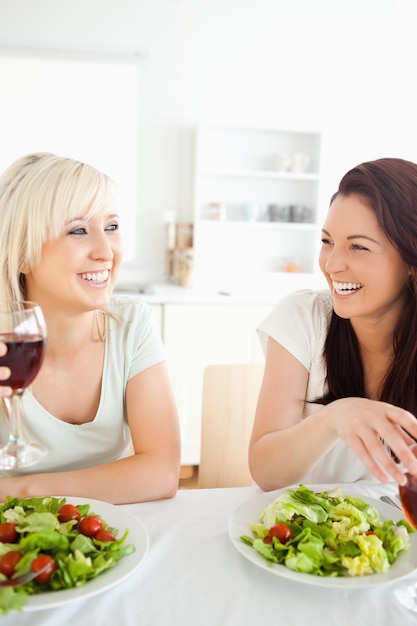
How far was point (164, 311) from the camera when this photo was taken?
10.6 ft

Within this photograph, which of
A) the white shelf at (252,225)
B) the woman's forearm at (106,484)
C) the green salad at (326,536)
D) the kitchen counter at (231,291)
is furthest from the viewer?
the white shelf at (252,225)

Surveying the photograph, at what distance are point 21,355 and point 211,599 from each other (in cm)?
40

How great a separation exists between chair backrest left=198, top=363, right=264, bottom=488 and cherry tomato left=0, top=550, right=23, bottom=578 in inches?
31.2

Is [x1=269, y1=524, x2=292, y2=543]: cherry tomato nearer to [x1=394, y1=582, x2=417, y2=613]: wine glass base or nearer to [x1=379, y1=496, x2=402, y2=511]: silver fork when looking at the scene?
[x1=394, y1=582, x2=417, y2=613]: wine glass base

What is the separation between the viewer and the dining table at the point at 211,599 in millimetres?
741

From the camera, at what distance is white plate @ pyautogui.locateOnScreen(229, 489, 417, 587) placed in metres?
0.78

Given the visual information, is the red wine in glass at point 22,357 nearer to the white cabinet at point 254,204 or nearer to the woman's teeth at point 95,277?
the woman's teeth at point 95,277

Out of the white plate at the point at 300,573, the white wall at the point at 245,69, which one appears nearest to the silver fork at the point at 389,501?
the white plate at the point at 300,573

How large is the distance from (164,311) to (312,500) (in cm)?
231

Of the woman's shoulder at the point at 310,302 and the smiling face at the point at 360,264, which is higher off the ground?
the smiling face at the point at 360,264

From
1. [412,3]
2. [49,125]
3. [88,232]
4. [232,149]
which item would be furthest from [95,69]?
[88,232]

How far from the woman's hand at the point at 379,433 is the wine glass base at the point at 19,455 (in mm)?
463

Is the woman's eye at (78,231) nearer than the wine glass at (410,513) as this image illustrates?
No

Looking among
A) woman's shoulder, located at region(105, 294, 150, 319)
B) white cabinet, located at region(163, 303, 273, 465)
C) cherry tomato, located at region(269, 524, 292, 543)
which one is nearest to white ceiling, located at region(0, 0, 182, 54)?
white cabinet, located at region(163, 303, 273, 465)
